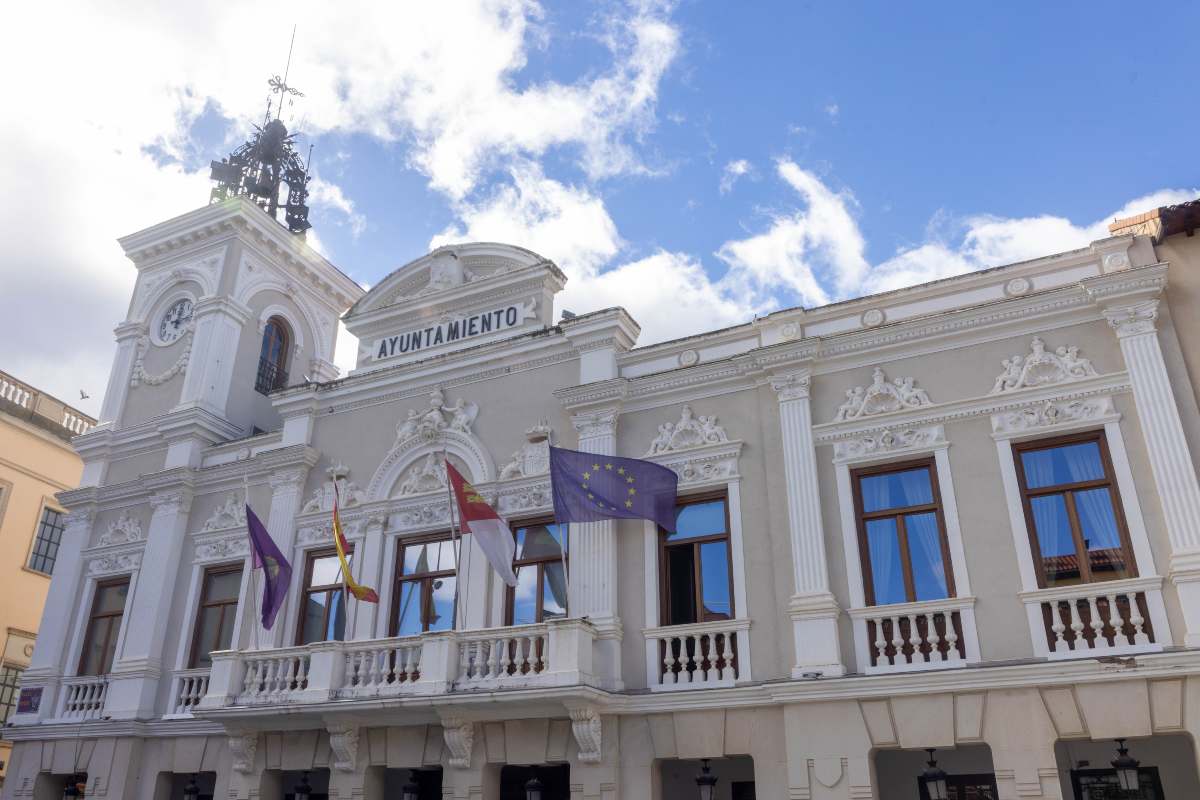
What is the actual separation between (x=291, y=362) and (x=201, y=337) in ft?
7.38

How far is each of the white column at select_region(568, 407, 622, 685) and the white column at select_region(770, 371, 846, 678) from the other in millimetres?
2624

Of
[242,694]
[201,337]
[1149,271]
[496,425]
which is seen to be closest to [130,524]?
[201,337]

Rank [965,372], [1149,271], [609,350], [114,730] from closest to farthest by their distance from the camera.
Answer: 1. [1149,271]
2. [965,372]
3. [609,350]
4. [114,730]

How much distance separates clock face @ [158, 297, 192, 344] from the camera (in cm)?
2188

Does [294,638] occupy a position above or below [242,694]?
above

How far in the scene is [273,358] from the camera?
2262 centimetres

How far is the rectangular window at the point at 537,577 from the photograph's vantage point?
599 inches

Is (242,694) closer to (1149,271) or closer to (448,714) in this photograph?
(448,714)

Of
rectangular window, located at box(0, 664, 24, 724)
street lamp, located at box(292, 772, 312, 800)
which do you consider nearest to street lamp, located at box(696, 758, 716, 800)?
street lamp, located at box(292, 772, 312, 800)

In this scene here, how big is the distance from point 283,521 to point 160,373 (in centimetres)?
599

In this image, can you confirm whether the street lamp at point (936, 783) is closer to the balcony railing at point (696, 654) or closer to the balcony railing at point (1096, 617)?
the balcony railing at point (1096, 617)

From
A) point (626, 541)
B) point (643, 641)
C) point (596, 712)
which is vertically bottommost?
point (596, 712)

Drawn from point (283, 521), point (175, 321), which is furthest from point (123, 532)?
point (175, 321)

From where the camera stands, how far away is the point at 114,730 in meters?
17.5
